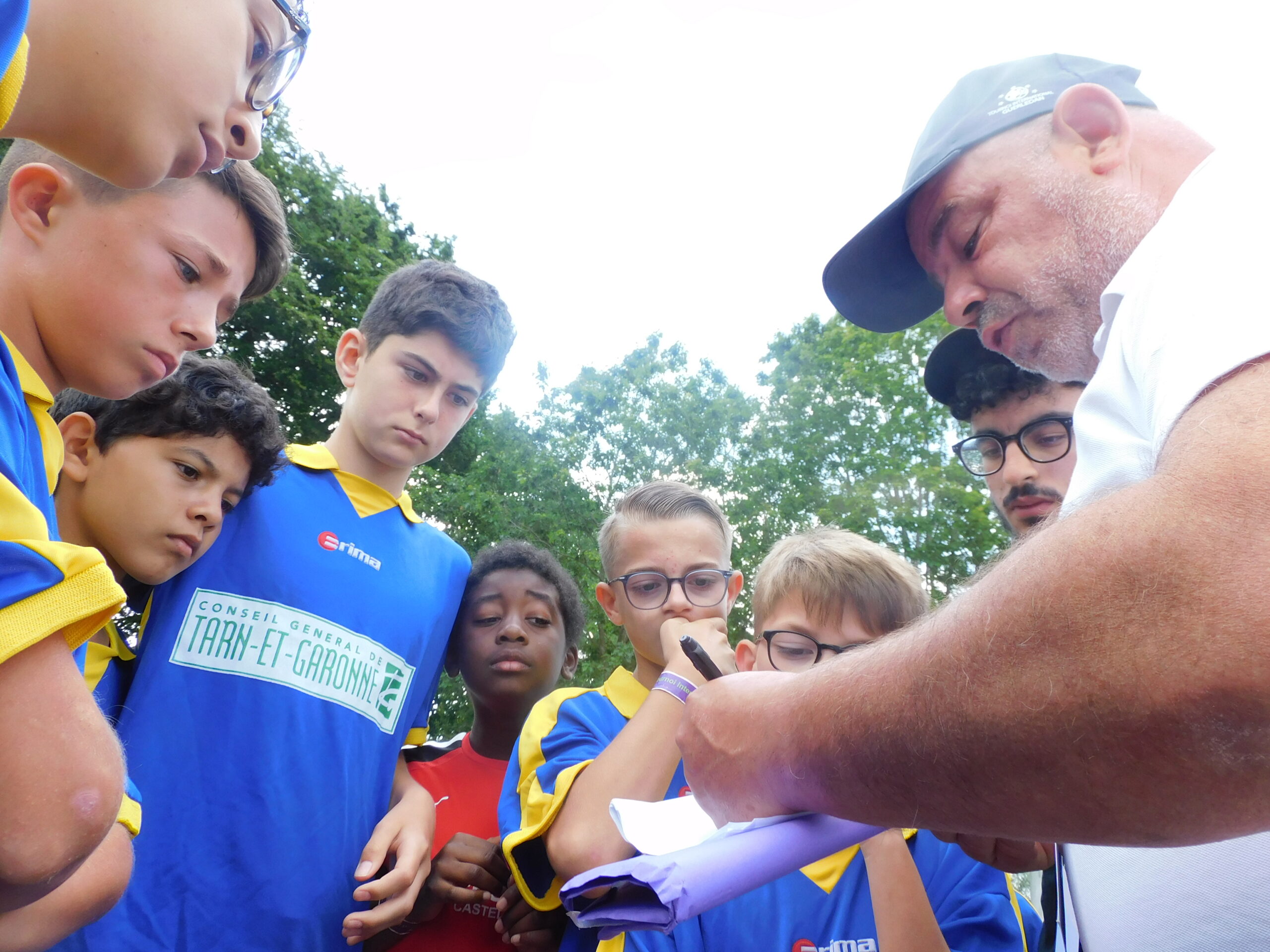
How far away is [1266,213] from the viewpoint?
0.85m

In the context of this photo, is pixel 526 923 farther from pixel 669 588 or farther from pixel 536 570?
pixel 536 570

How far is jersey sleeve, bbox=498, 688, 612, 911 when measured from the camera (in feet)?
6.91

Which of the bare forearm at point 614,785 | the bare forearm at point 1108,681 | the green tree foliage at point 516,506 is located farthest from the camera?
the green tree foliage at point 516,506

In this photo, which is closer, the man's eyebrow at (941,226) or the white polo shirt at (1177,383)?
the white polo shirt at (1177,383)

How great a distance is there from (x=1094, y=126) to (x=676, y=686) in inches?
73.7

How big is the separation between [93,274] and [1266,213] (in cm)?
213

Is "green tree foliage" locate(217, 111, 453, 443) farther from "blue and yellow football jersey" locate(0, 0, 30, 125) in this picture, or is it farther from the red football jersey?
"blue and yellow football jersey" locate(0, 0, 30, 125)

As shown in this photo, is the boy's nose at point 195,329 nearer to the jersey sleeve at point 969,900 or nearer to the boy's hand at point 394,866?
the boy's hand at point 394,866

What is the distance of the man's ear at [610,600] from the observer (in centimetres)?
301

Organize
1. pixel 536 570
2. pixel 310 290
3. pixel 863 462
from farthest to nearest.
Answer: pixel 863 462 < pixel 310 290 < pixel 536 570

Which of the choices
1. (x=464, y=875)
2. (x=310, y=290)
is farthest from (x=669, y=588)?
(x=310, y=290)

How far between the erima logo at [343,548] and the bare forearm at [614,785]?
119 centimetres

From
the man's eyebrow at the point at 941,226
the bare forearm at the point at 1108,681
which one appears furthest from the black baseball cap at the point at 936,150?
the bare forearm at the point at 1108,681

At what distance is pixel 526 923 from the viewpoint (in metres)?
2.16
